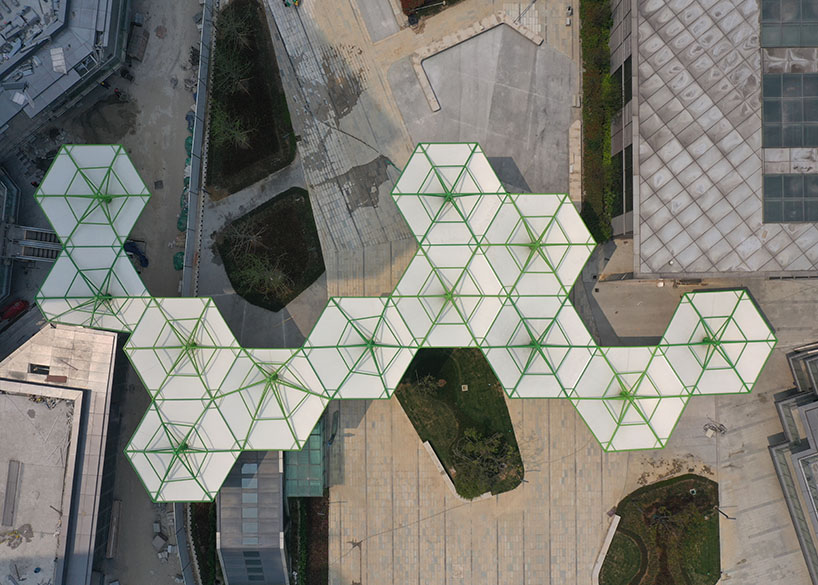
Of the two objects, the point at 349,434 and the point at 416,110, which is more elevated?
the point at 416,110

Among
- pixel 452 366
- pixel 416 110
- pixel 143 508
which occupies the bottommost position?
pixel 143 508

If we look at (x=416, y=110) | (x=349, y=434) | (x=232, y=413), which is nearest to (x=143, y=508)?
(x=232, y=413)

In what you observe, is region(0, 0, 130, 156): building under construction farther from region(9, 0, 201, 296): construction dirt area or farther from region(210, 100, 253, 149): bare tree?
region(210, 100, 253, 149): bare tree

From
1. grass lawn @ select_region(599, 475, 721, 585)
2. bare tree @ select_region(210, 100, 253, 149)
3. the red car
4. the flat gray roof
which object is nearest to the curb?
grass lawn @ select_region(599, 475, 721, 585)

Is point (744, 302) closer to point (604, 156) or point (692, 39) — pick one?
point (604, 156)

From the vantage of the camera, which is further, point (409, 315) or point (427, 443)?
point (427, 443)

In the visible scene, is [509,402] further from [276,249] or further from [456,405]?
[276,249]
